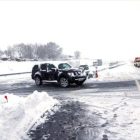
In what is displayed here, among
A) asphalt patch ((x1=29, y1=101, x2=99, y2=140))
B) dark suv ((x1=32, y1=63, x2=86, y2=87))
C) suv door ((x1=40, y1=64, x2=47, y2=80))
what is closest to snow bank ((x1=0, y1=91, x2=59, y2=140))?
asphalt patch ((x1=29, y1=101, x2=99, y2=140))

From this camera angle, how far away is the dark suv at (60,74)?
1315 cm

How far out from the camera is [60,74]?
1344 cm

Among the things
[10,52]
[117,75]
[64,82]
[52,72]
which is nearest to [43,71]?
[52,72]

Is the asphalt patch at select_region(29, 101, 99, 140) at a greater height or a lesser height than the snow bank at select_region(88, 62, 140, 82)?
greater

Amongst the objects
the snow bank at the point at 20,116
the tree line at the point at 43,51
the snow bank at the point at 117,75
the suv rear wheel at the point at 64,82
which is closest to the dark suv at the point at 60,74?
the suv rear wheel at the point at 64,82

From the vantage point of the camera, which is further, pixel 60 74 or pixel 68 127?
pixel 60 74

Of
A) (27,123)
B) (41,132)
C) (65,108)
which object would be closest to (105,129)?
(41,132)

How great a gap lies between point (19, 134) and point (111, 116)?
289cm

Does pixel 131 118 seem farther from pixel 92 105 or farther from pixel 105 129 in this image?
pixel 92 105

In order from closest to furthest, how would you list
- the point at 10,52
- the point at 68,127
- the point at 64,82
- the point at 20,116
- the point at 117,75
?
the point at 68,127
the point at 20,116
the point at 64,82
the point at 117,75
the point at 10,52

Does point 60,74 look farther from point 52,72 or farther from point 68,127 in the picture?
point 68,127

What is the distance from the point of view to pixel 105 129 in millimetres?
4883

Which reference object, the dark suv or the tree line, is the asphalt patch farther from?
the tree line

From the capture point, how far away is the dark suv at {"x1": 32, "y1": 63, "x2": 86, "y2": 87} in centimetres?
1315
